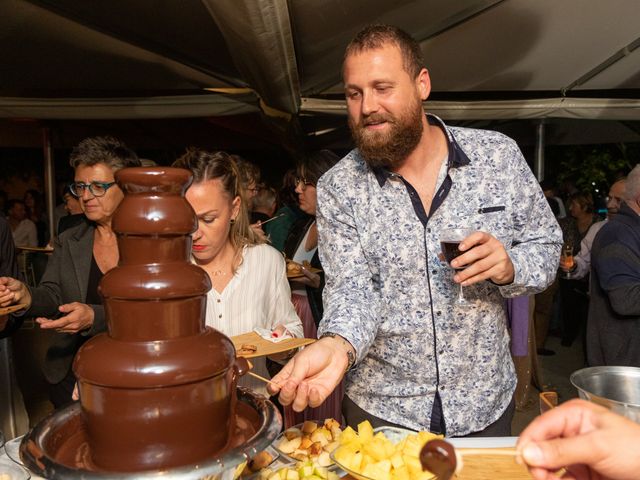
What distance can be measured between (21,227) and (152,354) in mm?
8330

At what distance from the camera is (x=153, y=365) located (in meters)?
0.92

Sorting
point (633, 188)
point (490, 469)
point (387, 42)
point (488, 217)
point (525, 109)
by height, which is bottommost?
point (490, 469)

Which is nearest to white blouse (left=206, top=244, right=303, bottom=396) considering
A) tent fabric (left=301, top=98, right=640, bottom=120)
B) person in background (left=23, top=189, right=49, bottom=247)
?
tent fabric (left=301, top=98, right=640, bottom=120)

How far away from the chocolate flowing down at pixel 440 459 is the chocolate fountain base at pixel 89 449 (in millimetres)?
271

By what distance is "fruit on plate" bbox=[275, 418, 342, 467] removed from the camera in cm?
166

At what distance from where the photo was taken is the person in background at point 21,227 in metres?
8.18

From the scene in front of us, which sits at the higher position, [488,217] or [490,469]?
[488,217]

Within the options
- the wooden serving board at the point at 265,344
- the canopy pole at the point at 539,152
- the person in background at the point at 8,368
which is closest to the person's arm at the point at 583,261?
the canopy pole at the point at 539,152

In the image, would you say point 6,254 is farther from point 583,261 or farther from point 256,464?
point 583,261

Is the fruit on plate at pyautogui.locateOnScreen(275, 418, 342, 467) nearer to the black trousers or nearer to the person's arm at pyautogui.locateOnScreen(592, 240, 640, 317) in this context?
the black trousers

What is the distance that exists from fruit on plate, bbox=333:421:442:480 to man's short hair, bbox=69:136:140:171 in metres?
2.04

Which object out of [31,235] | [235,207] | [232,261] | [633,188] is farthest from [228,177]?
[31,235]

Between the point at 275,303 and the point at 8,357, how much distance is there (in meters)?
2.02

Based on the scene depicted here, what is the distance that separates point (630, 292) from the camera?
347 cm
